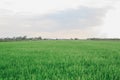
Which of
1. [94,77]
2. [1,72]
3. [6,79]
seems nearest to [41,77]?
[6,79]

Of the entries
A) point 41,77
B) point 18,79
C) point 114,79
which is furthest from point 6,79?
point 114,79

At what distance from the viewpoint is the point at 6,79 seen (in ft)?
18.5

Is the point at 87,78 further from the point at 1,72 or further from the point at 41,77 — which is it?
the point at 1,72

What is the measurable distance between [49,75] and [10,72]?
51.7 inches

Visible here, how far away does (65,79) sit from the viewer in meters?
5.50

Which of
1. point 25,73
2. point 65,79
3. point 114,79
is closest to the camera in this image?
point 65,79

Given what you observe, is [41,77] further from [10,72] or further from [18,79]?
[10,72]

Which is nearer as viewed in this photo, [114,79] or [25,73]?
[114,79]

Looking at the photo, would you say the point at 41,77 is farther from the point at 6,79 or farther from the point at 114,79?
the point at 114,79

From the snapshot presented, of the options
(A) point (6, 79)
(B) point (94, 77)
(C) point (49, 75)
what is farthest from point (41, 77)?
(B) point (94, 77)

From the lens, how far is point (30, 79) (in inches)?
218

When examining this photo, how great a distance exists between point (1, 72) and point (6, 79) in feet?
4.34

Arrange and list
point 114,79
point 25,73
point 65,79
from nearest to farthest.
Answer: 1. point 65,79
2. point 114,79
3. point 25,73

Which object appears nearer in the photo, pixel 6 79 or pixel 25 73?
pixel 6 79
